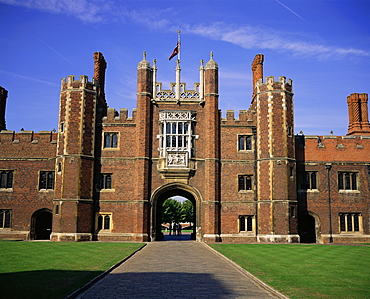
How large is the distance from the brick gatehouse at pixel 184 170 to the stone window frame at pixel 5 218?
0.24ft

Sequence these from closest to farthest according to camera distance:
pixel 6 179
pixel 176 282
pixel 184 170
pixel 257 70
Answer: pixel 176 282 < pixel 184 170 < pixel 6 179 < pixel 257 70

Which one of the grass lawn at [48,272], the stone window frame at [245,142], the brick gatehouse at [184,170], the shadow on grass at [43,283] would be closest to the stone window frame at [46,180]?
the brick gatehouse at [184,170]

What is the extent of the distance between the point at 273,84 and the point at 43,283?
23.5 meters

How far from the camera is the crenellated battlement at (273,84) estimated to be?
3050cm

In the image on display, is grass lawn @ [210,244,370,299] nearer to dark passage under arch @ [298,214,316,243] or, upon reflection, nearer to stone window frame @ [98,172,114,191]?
dark passage under arch @ [298,214,316,243]

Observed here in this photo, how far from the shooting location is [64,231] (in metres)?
28.5

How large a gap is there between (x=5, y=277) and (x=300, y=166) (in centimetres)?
2426

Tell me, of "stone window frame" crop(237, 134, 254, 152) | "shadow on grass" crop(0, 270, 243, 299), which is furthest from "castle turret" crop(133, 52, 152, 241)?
"shadow on grass" crop(0, 270, 243, 299)

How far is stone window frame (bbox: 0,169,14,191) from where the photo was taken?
3192 cm

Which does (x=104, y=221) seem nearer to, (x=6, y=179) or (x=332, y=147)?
(x=6, y=179)

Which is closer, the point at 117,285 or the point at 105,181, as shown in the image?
the point at 117,285

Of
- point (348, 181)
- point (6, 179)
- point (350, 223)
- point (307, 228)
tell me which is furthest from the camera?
point (307, 228)

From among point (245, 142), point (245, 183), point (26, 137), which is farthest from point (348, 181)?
point (26, 137)

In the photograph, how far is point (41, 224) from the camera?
32.5 meters
